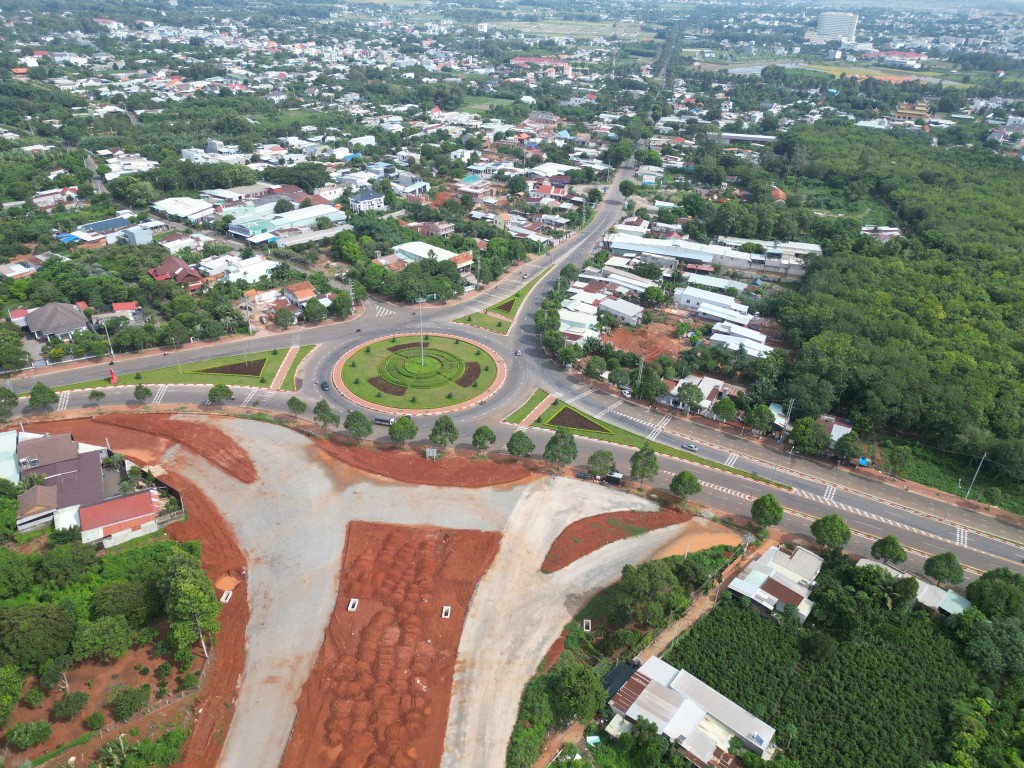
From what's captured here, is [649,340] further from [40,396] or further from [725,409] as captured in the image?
[40,396]

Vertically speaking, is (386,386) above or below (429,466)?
above

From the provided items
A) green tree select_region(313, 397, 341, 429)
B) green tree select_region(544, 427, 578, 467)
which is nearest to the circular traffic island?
green tree select_region(313, 397, 341, 429)

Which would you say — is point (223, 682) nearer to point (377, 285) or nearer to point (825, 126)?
point (377, 285)

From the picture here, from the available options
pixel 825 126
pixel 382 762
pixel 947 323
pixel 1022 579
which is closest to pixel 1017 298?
pixel 947 323

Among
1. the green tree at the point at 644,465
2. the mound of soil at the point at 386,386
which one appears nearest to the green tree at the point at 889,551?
the green tree at the point at 644,465

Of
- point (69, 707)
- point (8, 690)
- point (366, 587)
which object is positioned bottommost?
point (366, 587)

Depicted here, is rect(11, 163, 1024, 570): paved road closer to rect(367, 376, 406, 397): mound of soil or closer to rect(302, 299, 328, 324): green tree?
rect(302, 299, 328, 324): green tree

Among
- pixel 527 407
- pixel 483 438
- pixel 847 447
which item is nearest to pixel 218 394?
pixel 483 438

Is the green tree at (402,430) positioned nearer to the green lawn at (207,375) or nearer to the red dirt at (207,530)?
the red dirt at (207,530)
